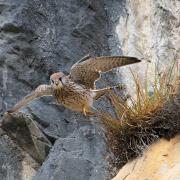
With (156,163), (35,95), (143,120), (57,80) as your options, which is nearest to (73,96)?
(57,80)

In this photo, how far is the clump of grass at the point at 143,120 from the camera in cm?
510

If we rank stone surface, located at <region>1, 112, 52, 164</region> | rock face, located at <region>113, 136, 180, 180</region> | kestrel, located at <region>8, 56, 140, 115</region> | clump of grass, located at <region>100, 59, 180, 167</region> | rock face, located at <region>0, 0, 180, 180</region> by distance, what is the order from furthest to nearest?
1. rock face, located at <region>0, 0, 180, 180</region>
2. stone surface, located at <region>1, 112, 52, 164</region>
3. kestrel, located at <region>8, 56, 140, 115</region>
4. clump of grass, located at <region>100, 59, 180, 167</region>
5. rock face, located at <region>113, 136, 180, 180</region>

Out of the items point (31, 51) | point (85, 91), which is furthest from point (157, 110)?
point (31, 51)

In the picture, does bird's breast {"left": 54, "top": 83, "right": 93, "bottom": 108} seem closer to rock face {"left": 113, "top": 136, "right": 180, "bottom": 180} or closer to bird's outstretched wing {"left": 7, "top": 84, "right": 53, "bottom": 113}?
bird's outstretched wing {"left": 7, "top": 84, "right": 53, "bottom": 113}

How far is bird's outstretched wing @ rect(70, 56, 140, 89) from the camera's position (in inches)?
208

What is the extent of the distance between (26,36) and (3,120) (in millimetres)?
930

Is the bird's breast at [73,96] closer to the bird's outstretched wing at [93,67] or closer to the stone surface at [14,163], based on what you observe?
the bird's outstretched wing at [93,67]

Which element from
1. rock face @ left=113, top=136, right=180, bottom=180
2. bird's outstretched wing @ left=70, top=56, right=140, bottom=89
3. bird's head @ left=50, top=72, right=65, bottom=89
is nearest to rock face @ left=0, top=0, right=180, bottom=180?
bird's head @ left=50, top=72, right=65, bottom=89

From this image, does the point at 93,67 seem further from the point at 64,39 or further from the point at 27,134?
the point at 64,39

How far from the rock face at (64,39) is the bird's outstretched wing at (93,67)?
3.27 ft

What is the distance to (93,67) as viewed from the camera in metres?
5.54

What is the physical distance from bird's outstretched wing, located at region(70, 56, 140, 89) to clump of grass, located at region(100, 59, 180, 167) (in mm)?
248

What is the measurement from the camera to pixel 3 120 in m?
6.88

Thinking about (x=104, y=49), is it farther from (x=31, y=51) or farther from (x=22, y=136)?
(x=22, y=136)
